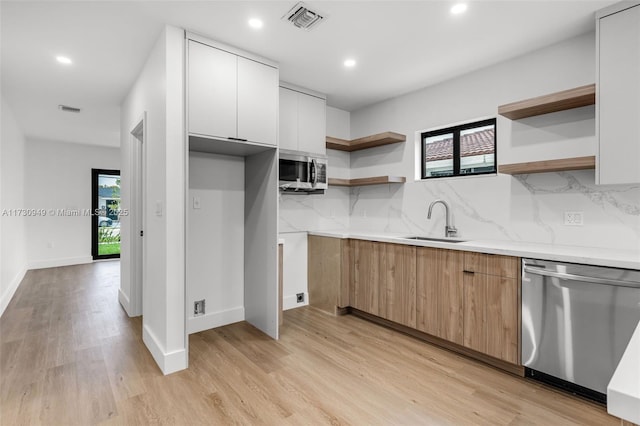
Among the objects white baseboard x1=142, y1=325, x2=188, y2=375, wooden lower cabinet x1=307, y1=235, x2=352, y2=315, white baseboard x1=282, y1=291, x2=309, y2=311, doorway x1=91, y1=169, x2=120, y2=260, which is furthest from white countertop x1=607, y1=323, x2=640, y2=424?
doorway x1=91, y1=169, x2=120, y2=260

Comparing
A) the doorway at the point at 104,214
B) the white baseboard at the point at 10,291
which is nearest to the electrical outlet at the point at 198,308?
the white baseboard at the point at 10,291

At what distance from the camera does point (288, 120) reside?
353 centimetres

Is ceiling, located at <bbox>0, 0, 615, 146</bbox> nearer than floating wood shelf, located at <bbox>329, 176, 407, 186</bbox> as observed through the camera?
Yes

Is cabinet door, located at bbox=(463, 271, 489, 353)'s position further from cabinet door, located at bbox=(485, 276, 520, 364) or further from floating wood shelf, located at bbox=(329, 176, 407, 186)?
floating wood shelf, located at bbox=(329, 176, 407, 186)

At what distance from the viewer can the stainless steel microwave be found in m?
3.28

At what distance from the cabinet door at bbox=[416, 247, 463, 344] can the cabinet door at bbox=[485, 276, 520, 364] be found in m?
0.22

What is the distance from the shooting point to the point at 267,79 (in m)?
2.91

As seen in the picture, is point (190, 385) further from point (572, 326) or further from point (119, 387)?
point (572, 326)

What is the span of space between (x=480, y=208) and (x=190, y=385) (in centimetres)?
282

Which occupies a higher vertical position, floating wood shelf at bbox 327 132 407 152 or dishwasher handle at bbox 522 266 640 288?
floating wood shelf at bbox 327 132 407 152

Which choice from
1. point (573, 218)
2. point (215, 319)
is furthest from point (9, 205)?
point (573, 218)

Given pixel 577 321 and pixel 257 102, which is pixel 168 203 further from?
pixel 577 321


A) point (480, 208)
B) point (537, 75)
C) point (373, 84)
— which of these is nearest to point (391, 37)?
point (373, 84)

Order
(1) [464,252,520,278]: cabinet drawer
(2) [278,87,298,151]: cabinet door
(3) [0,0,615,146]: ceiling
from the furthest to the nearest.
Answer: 1. (2) [278,87,298,151]: cabinet door
2. (1) [464,252,520,278]: cabinet drawer
3. (3) [0,0,615,146]: ceiling
